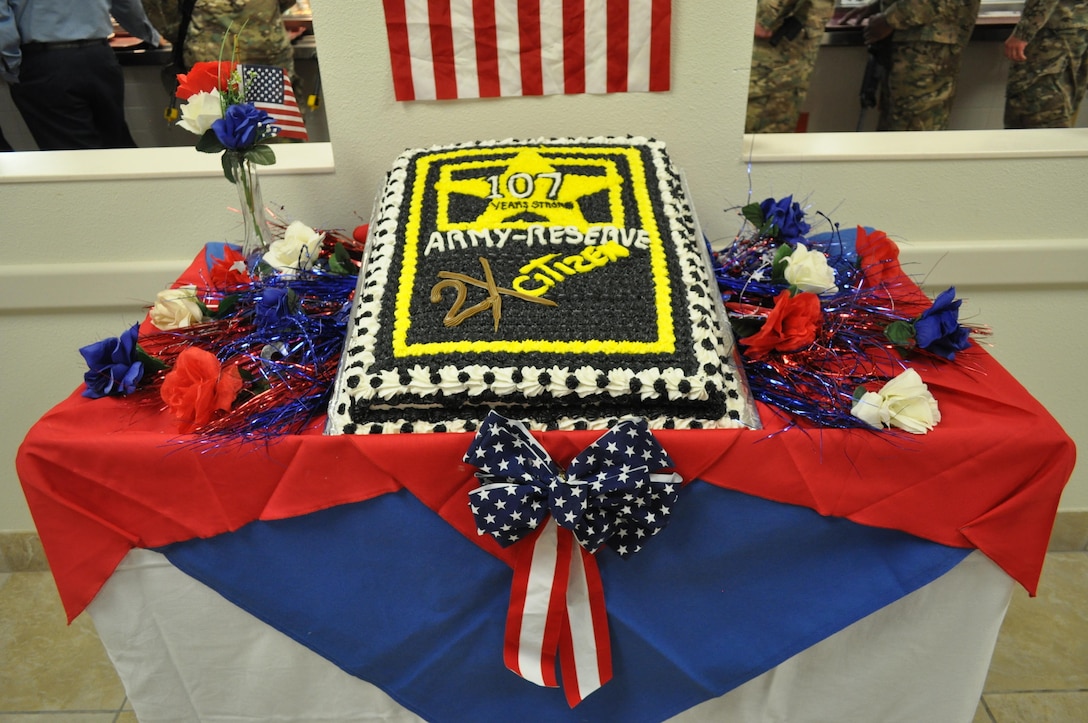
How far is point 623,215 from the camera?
115 cm

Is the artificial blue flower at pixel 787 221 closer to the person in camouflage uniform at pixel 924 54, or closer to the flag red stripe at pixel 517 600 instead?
the flag red stripe at pixel 517 600

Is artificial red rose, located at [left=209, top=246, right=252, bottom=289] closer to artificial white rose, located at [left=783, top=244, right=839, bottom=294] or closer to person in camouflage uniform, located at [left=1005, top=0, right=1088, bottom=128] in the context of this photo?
artificial white rose, located at [left=783, top=244, right=839, bottom=294]

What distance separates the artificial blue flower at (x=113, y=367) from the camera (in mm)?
1026

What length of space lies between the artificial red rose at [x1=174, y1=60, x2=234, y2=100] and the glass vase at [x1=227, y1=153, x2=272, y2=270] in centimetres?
12

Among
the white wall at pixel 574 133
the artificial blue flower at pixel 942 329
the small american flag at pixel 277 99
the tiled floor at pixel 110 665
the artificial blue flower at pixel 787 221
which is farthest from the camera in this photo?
the small american flag at pixel 277 99

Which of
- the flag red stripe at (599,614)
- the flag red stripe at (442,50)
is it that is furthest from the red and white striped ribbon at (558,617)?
the flag red stripe at (442,50)

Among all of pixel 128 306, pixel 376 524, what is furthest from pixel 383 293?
pixel 128 306

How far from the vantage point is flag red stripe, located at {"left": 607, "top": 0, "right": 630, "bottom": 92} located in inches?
52.5

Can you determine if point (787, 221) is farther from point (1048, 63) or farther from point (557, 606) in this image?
point (1048, 63)

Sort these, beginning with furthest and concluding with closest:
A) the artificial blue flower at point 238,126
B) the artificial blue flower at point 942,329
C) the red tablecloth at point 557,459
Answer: the artificial blue flower at point 238,126, the artificial blue flower at point 942,329, the red tablecloth at point 557,459

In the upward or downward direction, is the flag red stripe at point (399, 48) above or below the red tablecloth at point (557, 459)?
above

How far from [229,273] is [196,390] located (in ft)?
1.13

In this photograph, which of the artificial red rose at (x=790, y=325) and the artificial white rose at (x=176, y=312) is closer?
the artificial red rose at (x=790, y=325)

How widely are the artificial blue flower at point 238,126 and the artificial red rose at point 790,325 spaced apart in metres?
0.80
